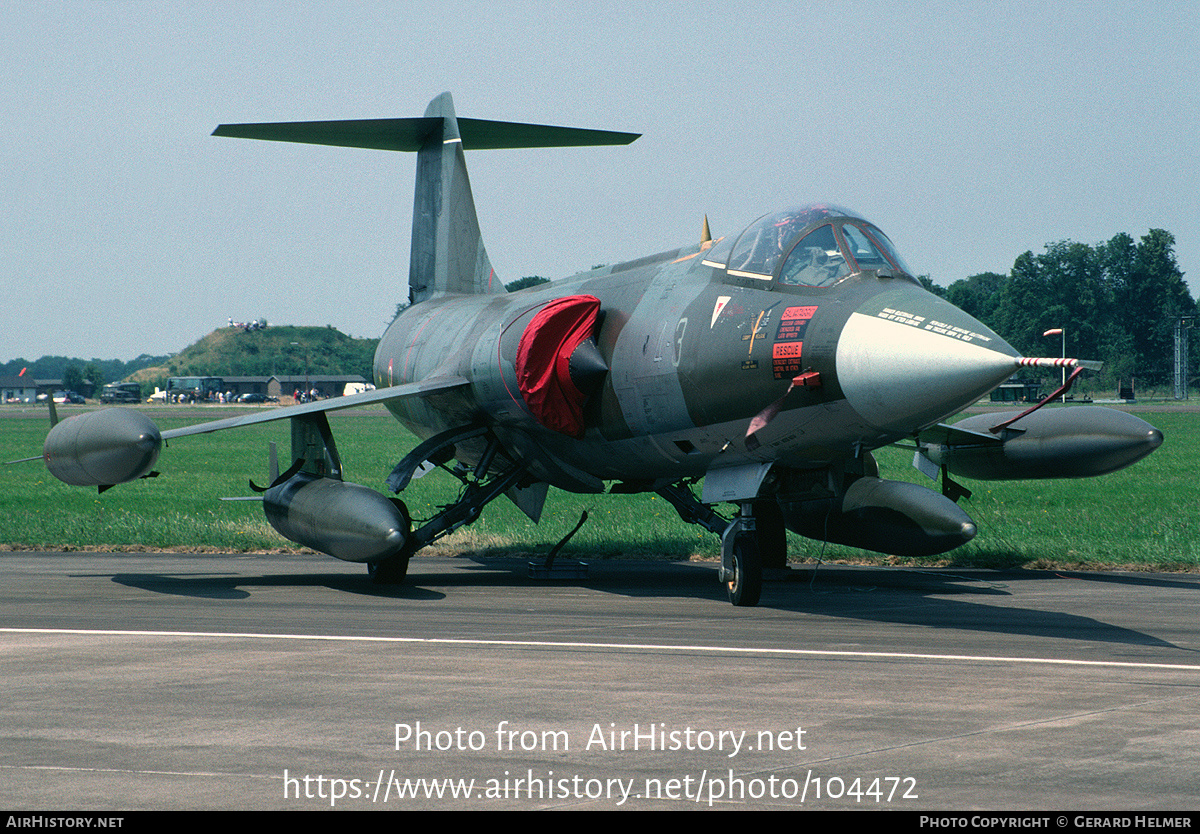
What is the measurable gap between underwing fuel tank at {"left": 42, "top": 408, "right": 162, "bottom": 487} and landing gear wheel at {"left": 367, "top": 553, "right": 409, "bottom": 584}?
2.85 meters

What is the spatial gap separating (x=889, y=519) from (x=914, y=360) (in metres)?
5.14

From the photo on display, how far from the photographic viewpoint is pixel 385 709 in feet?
23.5

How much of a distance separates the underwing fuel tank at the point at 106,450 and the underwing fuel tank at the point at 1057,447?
9.96m

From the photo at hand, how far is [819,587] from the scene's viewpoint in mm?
14000

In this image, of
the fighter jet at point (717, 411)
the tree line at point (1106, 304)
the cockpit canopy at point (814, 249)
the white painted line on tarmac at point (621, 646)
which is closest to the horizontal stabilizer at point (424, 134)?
the fighter jet at point (717, 411)

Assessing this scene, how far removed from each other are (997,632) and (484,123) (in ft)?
45.7

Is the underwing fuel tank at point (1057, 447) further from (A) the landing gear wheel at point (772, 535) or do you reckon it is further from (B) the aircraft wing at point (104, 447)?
(B) the aircraft wing at point (104, 447)

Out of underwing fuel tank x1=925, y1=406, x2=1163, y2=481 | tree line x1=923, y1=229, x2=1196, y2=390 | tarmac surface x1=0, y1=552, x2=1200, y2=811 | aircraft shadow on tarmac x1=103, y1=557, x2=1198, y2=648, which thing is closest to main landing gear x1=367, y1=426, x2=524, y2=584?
aircraft shadow on tarmac x1=103, y1=557, x2=1198, y2=648

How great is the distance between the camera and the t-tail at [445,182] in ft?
68.5

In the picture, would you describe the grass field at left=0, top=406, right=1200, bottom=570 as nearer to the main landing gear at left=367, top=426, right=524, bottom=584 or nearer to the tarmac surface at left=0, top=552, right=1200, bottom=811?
the main landing gear at left=367, top=426, right=524, bottom=584

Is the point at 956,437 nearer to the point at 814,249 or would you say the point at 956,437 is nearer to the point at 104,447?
the point at 814,249

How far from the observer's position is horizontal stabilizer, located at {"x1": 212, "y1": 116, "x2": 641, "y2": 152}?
65.4 feet
